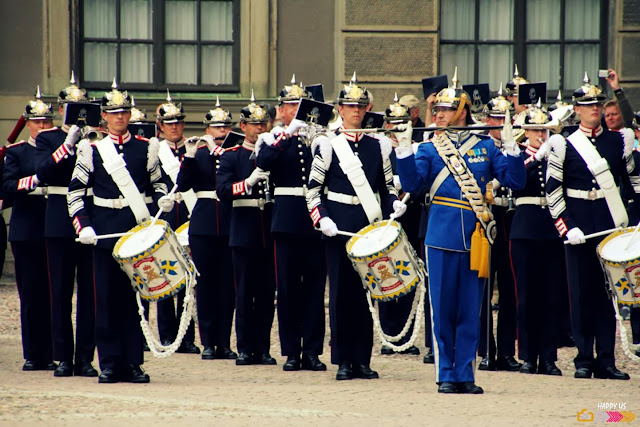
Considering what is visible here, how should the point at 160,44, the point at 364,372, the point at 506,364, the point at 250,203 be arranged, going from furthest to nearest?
the point at 160,44 < the point at 250,203 < the point at 506,364 < the point at 364,372

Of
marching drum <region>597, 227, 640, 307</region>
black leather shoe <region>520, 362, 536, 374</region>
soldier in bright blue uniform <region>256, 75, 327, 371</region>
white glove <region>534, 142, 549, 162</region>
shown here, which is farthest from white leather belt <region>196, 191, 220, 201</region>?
marching drum <region>597, 227, 640, 307</region>

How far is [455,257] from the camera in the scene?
9234 millimetres

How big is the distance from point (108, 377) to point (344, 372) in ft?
5.52

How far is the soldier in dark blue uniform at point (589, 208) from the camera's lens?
1012 centimetres

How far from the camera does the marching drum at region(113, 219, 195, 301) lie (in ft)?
31.4

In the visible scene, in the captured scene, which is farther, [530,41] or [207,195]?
[530,41]

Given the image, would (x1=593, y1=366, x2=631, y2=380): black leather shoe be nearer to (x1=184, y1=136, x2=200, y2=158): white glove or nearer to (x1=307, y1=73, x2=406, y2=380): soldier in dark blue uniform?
(x1=307, y1=73, x2=406, y2=380): soldier in dark blue uniform

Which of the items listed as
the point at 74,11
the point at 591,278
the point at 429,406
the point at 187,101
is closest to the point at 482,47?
the point at 187,101

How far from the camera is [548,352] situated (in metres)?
10.6

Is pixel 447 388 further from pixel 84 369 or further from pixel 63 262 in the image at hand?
pixel 63 262

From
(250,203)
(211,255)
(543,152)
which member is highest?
(543,152)

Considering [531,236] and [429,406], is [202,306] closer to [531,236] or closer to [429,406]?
[531,236]

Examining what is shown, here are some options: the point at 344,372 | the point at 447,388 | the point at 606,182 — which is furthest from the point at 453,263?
the point at 606,182

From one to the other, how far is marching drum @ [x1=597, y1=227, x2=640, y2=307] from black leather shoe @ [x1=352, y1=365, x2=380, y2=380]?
182cm
